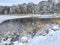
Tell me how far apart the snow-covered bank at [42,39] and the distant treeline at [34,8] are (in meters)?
0.16

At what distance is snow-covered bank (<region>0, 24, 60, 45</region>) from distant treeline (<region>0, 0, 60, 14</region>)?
0.54ft

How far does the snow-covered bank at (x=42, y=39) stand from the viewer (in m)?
1.93

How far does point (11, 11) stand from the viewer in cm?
198

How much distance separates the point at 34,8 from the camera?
6.53 feet

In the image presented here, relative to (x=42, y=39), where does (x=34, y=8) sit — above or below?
above

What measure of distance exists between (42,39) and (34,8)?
1.06 ft

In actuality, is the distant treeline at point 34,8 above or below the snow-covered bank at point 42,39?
above

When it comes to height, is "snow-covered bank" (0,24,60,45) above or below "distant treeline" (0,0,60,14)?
below

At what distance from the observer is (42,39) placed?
1939 mm

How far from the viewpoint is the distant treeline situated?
1975 mm

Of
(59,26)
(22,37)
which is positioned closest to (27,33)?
(22,37)

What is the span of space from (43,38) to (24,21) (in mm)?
253

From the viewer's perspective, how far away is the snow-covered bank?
6.32ft

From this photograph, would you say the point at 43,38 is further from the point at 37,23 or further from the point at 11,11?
the point at 11,11
